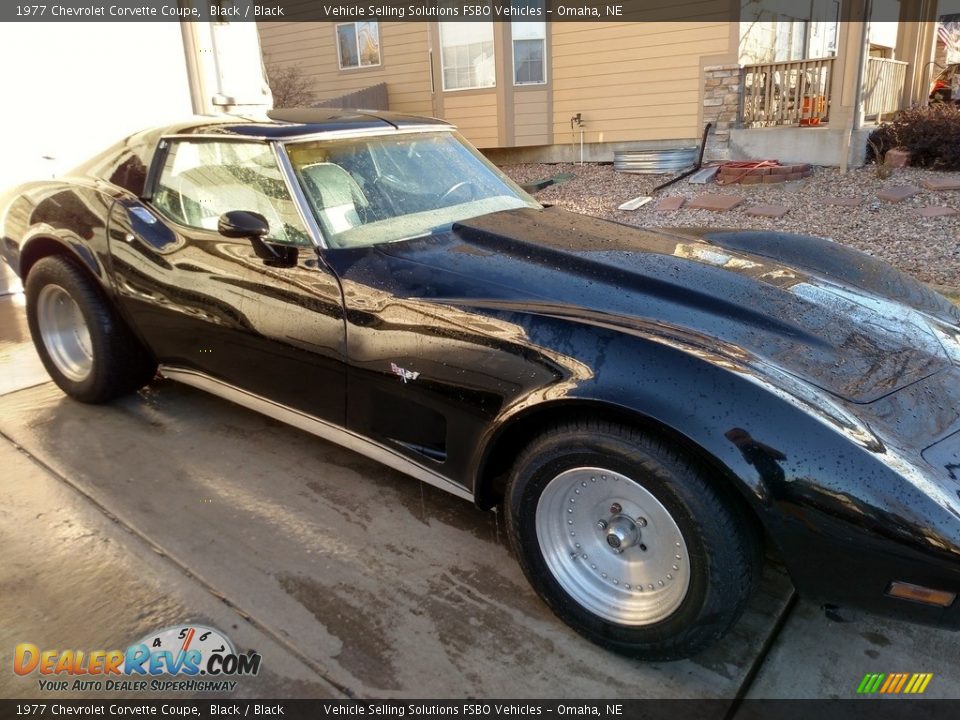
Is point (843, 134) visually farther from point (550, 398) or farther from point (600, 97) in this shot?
point (550, 398)

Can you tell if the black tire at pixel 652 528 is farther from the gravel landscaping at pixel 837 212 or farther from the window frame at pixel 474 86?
the window frame at pixel 474 86

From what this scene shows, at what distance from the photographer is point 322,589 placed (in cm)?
248

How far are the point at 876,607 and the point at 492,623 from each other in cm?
111

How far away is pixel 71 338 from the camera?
4.02 metres

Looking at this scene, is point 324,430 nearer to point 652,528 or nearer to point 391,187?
point 391,187

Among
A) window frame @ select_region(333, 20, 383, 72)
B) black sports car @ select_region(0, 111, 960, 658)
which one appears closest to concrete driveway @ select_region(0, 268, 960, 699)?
black sports car @ select_region(0, 111, 960, 658)

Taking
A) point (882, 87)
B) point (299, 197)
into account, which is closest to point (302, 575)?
point (299, 197)

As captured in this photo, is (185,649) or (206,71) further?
(206,71)

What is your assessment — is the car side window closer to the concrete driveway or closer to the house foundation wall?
the concrete driveway

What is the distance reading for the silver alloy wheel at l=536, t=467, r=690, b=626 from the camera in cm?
204

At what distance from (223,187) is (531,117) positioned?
33.1 ft

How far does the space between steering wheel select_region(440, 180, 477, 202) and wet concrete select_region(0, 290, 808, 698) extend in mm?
1268

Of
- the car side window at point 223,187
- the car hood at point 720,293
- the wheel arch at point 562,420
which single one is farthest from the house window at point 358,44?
the wheel arch at point 562,420
